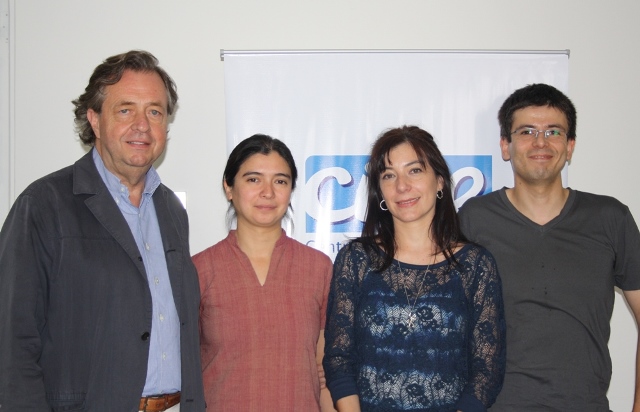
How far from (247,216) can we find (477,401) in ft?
3.51

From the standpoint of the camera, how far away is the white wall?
10.4ft

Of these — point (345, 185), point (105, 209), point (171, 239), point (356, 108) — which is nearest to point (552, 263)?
point (345, 185)

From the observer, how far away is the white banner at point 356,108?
307 centimetres

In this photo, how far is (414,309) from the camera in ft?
6.53

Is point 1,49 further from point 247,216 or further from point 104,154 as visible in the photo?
point 247,216

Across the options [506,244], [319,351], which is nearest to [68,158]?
[319,351]

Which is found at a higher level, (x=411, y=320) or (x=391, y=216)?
(x=391, y=216)

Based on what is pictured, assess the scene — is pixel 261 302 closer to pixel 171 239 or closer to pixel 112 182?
pixel 171 239

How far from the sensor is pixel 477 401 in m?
1.93

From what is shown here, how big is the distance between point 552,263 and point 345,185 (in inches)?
45.4

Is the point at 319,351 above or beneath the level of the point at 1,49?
beneath

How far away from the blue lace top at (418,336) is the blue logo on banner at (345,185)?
3.33 feet

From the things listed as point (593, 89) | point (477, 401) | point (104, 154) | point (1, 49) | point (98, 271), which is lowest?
point (477, 401)

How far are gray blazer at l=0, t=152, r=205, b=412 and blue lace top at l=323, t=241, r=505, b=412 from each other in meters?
0.60
